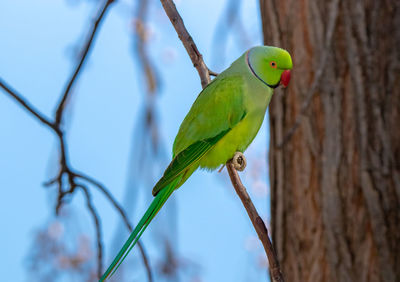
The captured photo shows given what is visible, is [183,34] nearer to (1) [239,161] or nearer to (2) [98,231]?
(1) [239,161]

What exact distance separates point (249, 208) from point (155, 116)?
1.36 meters

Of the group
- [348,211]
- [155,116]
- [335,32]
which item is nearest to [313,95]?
[335,32]

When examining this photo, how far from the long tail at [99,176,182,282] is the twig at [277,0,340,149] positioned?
2.62 feet

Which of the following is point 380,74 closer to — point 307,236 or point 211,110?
point 307,236

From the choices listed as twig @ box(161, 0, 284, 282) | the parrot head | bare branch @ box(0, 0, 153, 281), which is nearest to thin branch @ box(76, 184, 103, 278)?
bare branch @ box(0, 0, 153, 281)

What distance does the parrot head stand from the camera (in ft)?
6.15

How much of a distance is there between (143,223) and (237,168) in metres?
0.37

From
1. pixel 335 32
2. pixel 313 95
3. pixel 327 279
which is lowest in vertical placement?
pixel 327 279

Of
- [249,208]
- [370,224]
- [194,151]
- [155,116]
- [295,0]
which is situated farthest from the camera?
[155,116]

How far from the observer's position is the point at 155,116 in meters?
2.81

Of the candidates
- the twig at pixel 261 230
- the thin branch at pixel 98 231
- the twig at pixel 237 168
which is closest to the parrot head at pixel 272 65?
the twig at pixel 237 168

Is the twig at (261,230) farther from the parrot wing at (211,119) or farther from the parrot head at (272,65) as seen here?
the parrot head at (272,65)

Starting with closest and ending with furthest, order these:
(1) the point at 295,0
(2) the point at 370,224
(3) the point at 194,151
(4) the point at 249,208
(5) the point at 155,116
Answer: (4) the point at 249,208 < (3) the point at 194,151 < (2) the point at 370,224 < (1) the point at 295,0 < (5) the point at 155,116

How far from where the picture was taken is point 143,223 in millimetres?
1673
